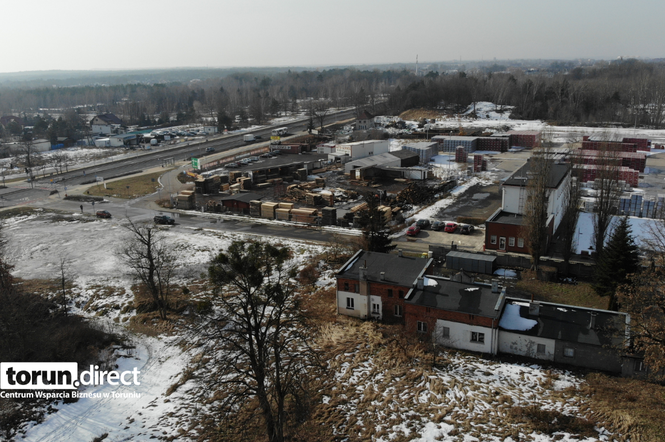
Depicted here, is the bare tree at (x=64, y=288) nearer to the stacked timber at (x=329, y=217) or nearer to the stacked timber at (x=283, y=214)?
the stacked timber at (x=283, y=214)

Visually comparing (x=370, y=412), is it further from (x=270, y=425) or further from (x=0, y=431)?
(x=0, y=431)

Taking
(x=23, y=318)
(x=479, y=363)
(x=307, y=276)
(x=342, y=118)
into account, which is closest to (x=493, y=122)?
(x=342, y=118)

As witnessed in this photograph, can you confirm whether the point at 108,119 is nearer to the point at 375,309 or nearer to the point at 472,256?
the point at 472,256

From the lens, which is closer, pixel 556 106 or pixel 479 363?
pixel 479 363

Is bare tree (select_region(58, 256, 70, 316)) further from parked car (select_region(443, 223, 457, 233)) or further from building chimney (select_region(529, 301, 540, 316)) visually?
parked car (select_region(443, 223, 457, 233))

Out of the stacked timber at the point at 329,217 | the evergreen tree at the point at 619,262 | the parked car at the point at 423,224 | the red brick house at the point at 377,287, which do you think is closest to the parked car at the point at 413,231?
the parked car at the point at 423,224
